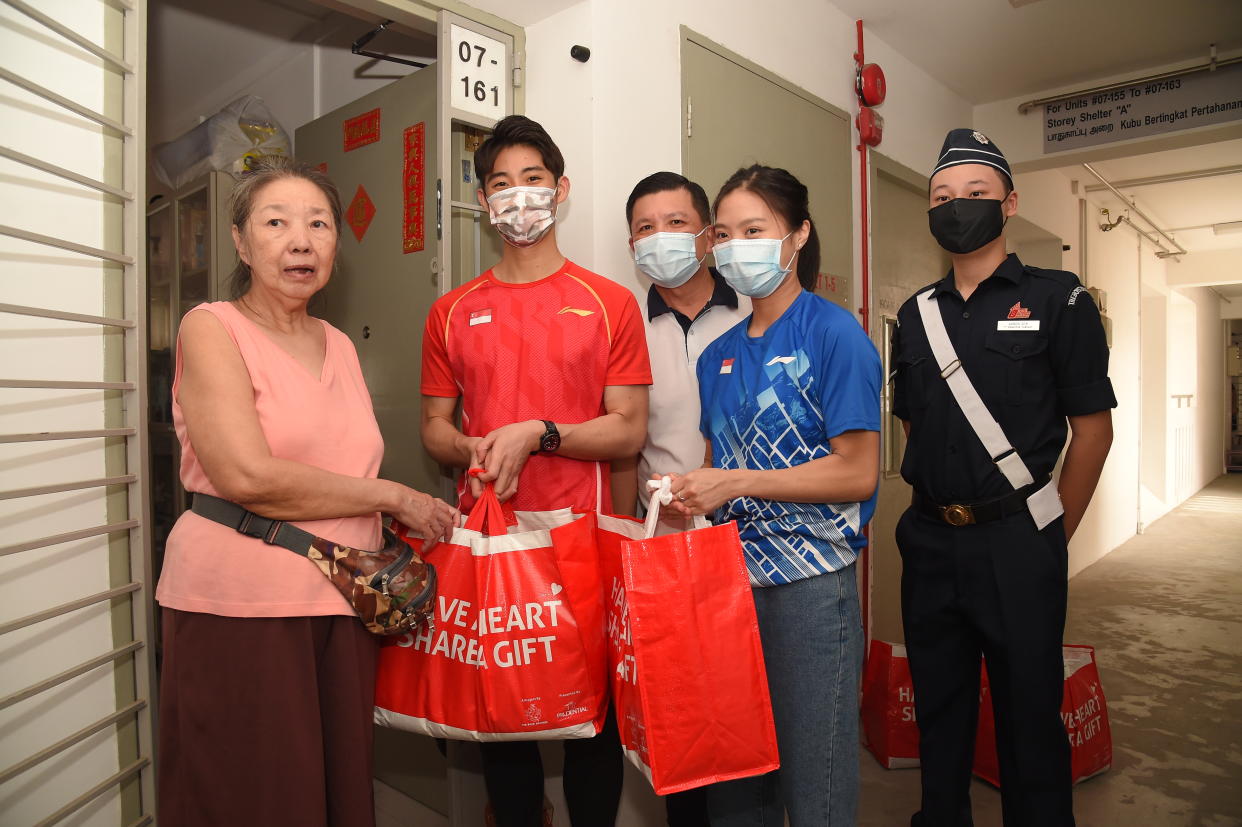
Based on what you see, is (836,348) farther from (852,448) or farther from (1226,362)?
(1226,362)

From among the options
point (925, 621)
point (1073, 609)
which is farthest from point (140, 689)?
point (1073, 609)

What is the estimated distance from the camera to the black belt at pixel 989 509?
174cm

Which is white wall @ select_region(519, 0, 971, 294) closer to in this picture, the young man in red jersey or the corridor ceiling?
the young man in red jersey

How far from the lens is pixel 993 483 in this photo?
1.76 metres

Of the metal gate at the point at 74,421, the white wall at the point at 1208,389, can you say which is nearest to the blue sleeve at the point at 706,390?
the metal gate at the point at 74,421

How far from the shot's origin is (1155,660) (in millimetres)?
3834

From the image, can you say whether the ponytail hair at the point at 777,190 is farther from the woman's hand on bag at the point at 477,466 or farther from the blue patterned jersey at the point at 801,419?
the woman's hand on bag at the point at 477,466

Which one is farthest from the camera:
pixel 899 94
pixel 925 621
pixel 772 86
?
pixel 899 94

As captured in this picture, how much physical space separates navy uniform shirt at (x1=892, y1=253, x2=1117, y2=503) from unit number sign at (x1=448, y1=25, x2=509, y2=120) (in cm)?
132

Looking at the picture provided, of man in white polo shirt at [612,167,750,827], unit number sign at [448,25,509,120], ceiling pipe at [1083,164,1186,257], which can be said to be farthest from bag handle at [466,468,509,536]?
ceiling pipe at [1083,164,1186,257]

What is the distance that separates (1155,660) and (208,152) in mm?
4843

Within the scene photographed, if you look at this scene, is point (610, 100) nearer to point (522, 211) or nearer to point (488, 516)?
point (522, 211)

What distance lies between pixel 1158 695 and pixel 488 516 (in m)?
3.40

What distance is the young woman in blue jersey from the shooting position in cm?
135
